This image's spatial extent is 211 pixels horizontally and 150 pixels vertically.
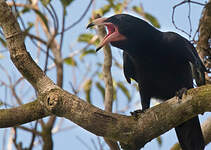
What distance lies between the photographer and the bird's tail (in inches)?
170

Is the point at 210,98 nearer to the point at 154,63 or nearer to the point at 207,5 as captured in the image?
the point at 154,63

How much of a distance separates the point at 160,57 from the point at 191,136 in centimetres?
100

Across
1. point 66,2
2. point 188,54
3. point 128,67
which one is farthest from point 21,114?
point 66,2

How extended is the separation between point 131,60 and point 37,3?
3501 mm

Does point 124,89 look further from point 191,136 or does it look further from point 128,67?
point 191,136

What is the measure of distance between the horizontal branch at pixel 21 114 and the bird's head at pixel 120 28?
1.32m

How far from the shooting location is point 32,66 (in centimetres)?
330

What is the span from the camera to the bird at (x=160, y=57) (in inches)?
A: 168

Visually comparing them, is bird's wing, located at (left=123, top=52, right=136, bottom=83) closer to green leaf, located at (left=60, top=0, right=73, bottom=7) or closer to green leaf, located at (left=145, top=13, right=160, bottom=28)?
green leaf, located at (left=60, top=0, right=73, bottom=7)

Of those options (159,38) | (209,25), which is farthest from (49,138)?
(209,25)

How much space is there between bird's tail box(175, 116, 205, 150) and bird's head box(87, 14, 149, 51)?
1.21 metres

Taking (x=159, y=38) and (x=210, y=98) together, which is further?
(x=159, y=38)

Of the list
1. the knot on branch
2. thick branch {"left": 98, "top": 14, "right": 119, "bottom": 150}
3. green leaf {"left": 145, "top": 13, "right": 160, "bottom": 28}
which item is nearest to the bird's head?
thick branch {"left": 98, "top": 14, "right": 119, "bottom": 150}

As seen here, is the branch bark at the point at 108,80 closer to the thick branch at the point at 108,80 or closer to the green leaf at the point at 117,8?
the thick branch at the point at 108,80
